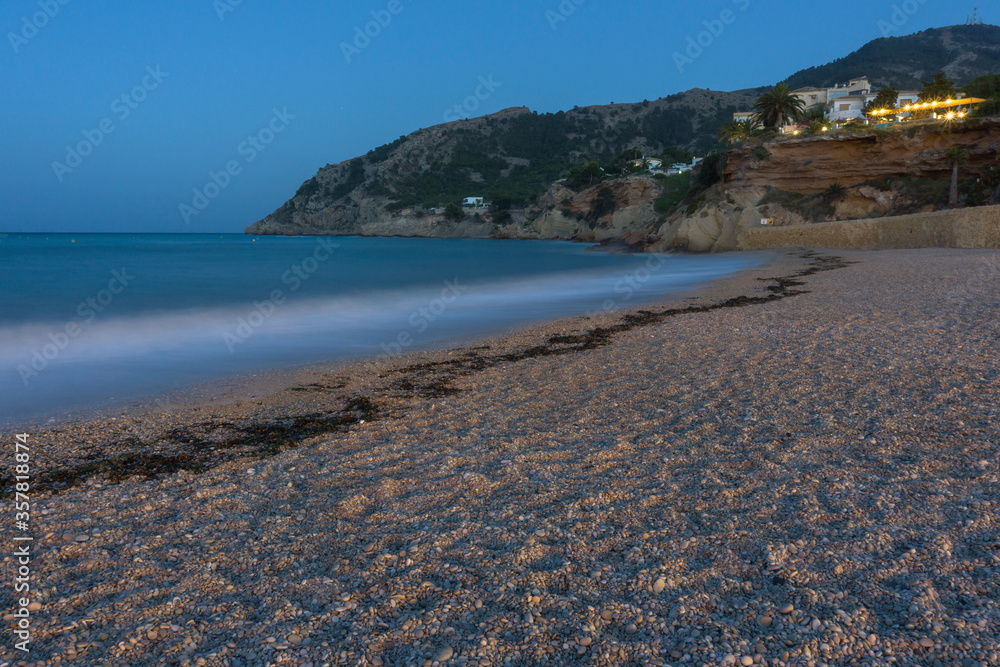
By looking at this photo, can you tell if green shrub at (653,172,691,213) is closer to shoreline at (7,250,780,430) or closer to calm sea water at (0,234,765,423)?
calm sea water at (0,234,765,423)

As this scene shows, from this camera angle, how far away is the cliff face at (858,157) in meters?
29.0

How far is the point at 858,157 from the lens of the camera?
1259 inches

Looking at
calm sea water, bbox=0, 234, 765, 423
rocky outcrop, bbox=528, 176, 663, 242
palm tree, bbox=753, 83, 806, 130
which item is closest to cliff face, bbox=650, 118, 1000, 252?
calm sea water, bbox=0, 234, 765, 423

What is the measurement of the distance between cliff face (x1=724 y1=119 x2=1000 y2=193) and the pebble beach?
3082 centimetres

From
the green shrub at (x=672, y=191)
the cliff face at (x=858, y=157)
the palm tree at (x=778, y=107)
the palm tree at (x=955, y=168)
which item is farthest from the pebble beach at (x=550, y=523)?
the green shrub at (x=672, y=191)

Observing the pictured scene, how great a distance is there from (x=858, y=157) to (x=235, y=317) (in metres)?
33.1

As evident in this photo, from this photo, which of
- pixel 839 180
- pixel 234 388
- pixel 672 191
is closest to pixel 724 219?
pixel 839 180

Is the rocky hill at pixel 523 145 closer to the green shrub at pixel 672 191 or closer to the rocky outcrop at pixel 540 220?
the rocky outcrop at pixel 540 220

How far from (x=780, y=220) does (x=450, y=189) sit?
88538 mm

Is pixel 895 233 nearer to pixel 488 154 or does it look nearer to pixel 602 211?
pixel 602 211

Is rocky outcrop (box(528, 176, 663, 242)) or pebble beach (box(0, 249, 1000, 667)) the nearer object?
pebble beach (box(0, 249, 1000, 667))

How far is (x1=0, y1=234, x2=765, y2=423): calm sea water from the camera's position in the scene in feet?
26.6

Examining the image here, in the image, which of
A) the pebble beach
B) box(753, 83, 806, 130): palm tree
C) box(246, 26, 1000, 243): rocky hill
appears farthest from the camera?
box(246, 26, 1000, 243): rocky hill

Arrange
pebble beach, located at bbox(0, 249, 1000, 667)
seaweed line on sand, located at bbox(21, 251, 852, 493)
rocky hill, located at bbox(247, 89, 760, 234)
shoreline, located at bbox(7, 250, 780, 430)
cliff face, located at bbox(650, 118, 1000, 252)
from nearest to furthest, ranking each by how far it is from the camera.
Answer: pebble beach, located at bbox(0, 249, 1000, 667)
seaweed line on sand, located at bbox(21, 251, 852, 493)
shoreline, located at bbox(7, 250, 780, 430)
cliff face, located at bbox(650, 118, 1000, 252)
rocky hill, located at bbox(247, 89, 760, 234)
